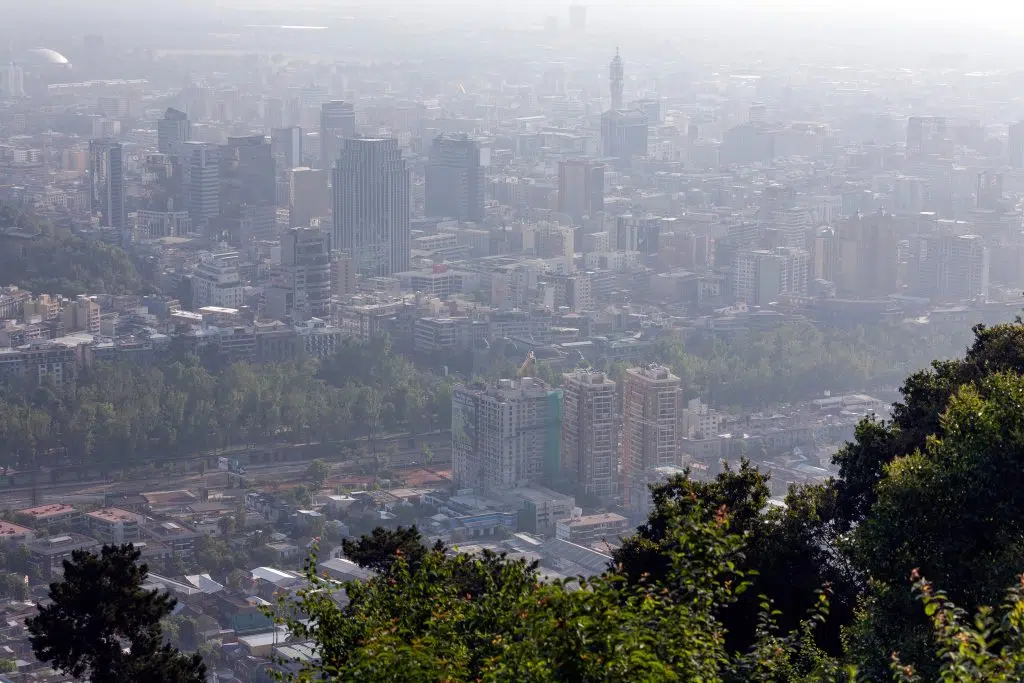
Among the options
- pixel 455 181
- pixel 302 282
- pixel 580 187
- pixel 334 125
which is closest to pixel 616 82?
pixel 334 125

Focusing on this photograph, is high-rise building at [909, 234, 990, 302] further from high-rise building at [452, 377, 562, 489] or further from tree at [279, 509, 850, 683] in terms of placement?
tree at [279, 509, 850, 683]

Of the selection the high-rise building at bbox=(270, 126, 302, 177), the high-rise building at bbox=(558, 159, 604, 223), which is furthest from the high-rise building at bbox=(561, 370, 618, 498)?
the high-rise building at bbox=(270, 126, 302, 177)

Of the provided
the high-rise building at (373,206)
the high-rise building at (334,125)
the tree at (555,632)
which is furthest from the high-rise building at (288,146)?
the tree at (555,632)

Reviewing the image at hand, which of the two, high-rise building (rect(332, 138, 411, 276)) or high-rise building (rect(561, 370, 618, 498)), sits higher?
high-rise building (rect(332, 138, 411, 276))

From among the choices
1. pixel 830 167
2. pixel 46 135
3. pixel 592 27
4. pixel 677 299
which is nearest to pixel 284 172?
pixel 46 135

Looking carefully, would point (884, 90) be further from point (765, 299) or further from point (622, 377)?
point (622, 377)

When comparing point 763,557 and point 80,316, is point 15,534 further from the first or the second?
point 763,557
